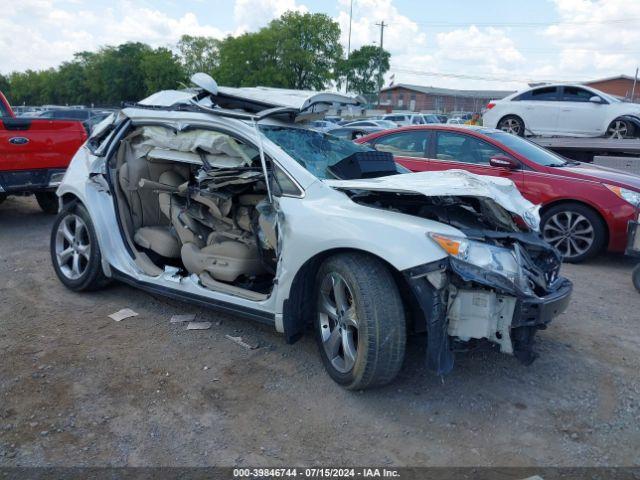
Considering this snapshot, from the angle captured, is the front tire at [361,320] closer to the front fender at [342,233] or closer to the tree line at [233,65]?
the front fender at [342,233]

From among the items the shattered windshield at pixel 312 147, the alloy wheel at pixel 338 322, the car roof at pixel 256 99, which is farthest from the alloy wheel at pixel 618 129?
the alloy wheel at pixel 338 322

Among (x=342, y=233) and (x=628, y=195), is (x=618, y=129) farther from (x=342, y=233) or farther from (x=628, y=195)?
(x=342, y=233)

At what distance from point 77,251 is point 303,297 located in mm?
2487

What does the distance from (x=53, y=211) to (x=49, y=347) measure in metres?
5.52

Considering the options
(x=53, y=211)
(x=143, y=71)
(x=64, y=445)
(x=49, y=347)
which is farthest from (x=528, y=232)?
(x=143, y=71)

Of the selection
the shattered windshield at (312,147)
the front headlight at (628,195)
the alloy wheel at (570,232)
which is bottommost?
the alloy wheel at (570,232)

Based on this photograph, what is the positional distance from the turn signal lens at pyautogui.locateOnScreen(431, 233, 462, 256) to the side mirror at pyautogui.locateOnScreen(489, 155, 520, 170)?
12.9 feet

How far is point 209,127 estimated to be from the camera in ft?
13.3

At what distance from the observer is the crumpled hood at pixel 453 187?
3.20m

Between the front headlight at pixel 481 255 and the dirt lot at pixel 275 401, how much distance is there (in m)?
0.86

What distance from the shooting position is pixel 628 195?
5992mm

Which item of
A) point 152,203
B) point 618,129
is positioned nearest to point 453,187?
point 152,203

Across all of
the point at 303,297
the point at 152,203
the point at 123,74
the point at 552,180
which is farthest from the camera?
the point at 123,74

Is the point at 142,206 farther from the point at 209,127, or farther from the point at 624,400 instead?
the point at 624,400
